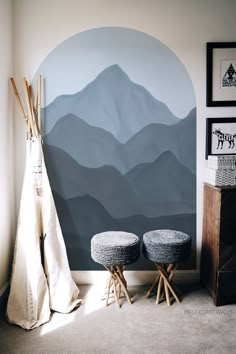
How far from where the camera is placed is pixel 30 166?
248 cm

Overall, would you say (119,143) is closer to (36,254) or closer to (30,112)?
(30,112)

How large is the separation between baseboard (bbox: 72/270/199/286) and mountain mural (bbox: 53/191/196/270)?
57 millimetres

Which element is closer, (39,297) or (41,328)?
(41,328)

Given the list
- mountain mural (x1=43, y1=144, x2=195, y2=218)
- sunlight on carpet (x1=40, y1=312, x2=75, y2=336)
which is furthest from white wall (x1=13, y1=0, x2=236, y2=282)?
sunlight on carpet (x1=40, y1=312, x2=75, y2=336)

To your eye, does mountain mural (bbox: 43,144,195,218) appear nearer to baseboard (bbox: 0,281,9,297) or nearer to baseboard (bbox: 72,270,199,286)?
baseboard (bbox: 72,270,199,286)

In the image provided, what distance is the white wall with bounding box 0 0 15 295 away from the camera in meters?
2.38

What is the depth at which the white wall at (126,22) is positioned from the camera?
102 inches

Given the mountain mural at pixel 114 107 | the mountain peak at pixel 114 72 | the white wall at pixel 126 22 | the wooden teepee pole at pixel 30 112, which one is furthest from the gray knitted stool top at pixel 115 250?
the white wall at pixel 126 22

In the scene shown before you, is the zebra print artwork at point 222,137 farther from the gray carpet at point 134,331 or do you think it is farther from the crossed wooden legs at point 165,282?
the gray carpet at point 134,331

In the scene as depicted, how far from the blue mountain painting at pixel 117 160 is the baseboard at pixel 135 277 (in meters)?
0.24

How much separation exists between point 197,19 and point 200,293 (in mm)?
2145

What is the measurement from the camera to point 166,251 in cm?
230

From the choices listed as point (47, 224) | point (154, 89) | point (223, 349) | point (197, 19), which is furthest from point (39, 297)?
point (197, 19)

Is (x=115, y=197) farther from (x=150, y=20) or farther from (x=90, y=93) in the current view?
(x=150, y=20)
